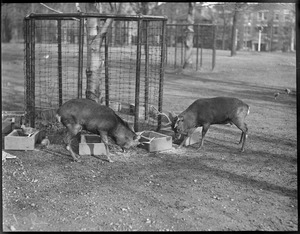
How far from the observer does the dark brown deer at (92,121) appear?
7.65m

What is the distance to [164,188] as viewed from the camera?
6496 mm

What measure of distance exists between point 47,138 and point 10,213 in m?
3.43

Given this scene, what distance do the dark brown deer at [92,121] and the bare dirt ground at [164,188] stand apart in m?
0.43

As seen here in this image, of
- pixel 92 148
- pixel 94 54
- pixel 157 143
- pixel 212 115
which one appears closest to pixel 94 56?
pixel 94 54

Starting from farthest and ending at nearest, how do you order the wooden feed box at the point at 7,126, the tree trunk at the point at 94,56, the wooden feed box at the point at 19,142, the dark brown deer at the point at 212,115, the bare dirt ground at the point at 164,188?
the tree trunk at the point at 94,56 < the wooden feed box at the point at 7,126 < the dark brown deer at the point at 212,115 < the wooden feed box at the point at 19,142 < the bare dirt ground at the point at 164,188

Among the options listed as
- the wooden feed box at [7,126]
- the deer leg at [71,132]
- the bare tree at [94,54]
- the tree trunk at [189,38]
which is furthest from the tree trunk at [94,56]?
the tree trunk at [189,38]

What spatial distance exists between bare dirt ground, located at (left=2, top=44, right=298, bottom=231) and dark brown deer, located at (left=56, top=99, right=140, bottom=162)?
0.43 meters

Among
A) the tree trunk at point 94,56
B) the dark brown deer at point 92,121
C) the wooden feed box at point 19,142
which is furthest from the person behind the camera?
the tree trunk at point 94,56

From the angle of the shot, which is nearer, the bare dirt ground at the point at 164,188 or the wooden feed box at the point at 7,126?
the bare dirt ground at the point at 164,188

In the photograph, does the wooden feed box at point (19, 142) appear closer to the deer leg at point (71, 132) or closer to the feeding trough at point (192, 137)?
the deer leg at point (71, 132)

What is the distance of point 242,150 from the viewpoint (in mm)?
8523

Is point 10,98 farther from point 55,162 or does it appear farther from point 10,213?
point 10,213

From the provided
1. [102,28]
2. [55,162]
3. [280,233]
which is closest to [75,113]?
[55,162]

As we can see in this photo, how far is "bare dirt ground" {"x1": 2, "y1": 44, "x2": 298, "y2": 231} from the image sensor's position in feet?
17.4
